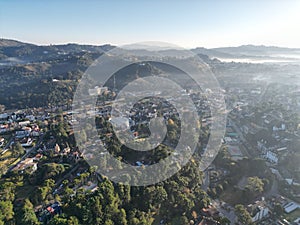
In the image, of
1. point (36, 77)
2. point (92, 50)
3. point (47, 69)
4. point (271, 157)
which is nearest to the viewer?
point (271, 157)

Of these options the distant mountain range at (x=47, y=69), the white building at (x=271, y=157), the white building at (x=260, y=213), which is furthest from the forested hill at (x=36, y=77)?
the white building at (x=260, y=213)

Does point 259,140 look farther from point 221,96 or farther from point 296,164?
point 221,96

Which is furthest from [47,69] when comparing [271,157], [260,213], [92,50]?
[260,213]

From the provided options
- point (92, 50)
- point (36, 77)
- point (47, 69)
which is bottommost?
point (36, 77)

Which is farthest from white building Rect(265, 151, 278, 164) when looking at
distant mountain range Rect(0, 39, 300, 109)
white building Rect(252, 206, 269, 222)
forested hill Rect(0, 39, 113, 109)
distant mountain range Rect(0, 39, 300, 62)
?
distant mountain range Rect(0, 39, 300, 62)

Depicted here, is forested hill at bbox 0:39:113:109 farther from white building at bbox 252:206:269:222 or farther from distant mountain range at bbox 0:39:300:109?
white building at bbox 252:206:269:222

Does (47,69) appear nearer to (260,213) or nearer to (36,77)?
(36,77)

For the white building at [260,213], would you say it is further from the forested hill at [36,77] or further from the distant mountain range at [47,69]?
the forested hill at [36,77]

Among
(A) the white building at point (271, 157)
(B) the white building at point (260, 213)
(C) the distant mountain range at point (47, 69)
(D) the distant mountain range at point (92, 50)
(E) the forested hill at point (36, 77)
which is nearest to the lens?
(B) the white building at point (260, 213)

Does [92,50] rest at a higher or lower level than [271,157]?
higher

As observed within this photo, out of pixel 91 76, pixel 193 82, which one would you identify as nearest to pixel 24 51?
pixel 91 76

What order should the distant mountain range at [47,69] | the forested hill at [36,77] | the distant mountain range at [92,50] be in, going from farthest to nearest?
the distant mountain range at [92,50], the distant mountain range at [47,69], the forested hill at [36,77]

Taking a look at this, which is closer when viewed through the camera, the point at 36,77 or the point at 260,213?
the point at 260,213
